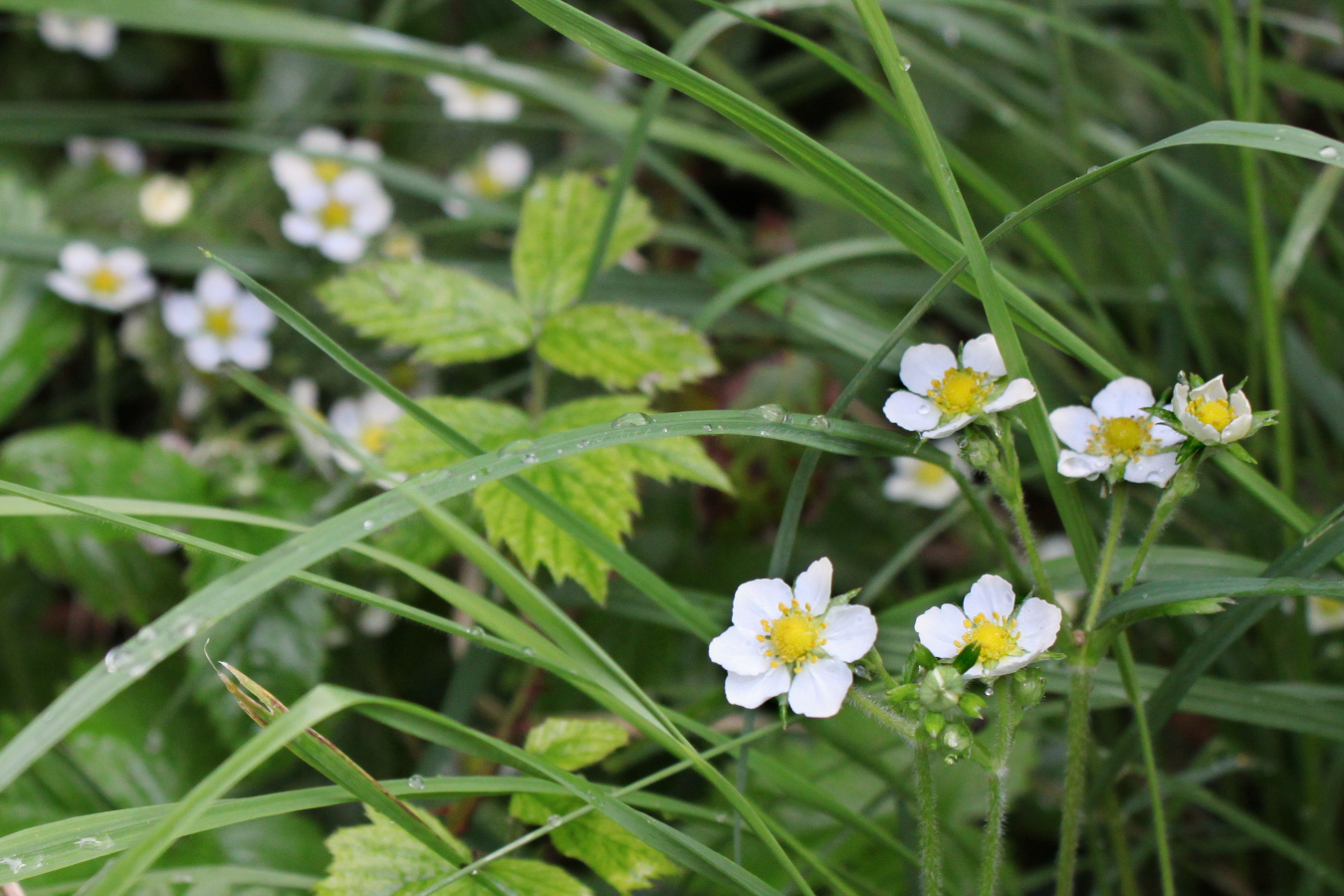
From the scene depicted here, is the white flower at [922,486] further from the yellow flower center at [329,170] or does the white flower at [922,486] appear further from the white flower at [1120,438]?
the yellow flower center at [329,170]

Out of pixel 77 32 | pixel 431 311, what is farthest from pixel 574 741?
pixel 77 32

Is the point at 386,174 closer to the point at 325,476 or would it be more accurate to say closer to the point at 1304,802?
the point at 325,476

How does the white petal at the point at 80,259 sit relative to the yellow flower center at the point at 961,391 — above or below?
above

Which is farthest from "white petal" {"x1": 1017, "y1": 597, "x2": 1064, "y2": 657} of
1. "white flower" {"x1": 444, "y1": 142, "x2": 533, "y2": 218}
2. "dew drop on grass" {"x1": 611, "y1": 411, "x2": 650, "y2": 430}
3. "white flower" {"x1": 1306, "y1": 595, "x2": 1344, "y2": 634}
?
→ "white flower" {"x1": 444, "y1": 142, "x2": 533, "y2": 218}

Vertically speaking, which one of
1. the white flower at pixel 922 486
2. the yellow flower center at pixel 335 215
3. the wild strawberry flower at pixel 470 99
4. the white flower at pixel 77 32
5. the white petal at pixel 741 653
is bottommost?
the white petal at pixel 741 653

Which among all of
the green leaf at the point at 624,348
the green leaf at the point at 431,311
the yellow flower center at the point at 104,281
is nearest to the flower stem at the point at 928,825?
the green leaf at the point at 624,348

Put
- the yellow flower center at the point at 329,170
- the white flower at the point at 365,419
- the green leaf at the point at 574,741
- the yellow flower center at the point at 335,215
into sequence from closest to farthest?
1. the green leaf at the point at 574,741
2. the white flower at the point at 365,419
3. the yellow flower center at the point at 335,215
4. the yellow flower center at the point at 329,170

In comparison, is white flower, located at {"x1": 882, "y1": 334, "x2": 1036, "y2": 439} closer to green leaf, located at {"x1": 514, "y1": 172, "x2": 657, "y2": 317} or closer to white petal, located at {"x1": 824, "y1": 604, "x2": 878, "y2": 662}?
white petal, located at {"x1": 824, "y1": 604, "x2": 878, "y2": 662}
